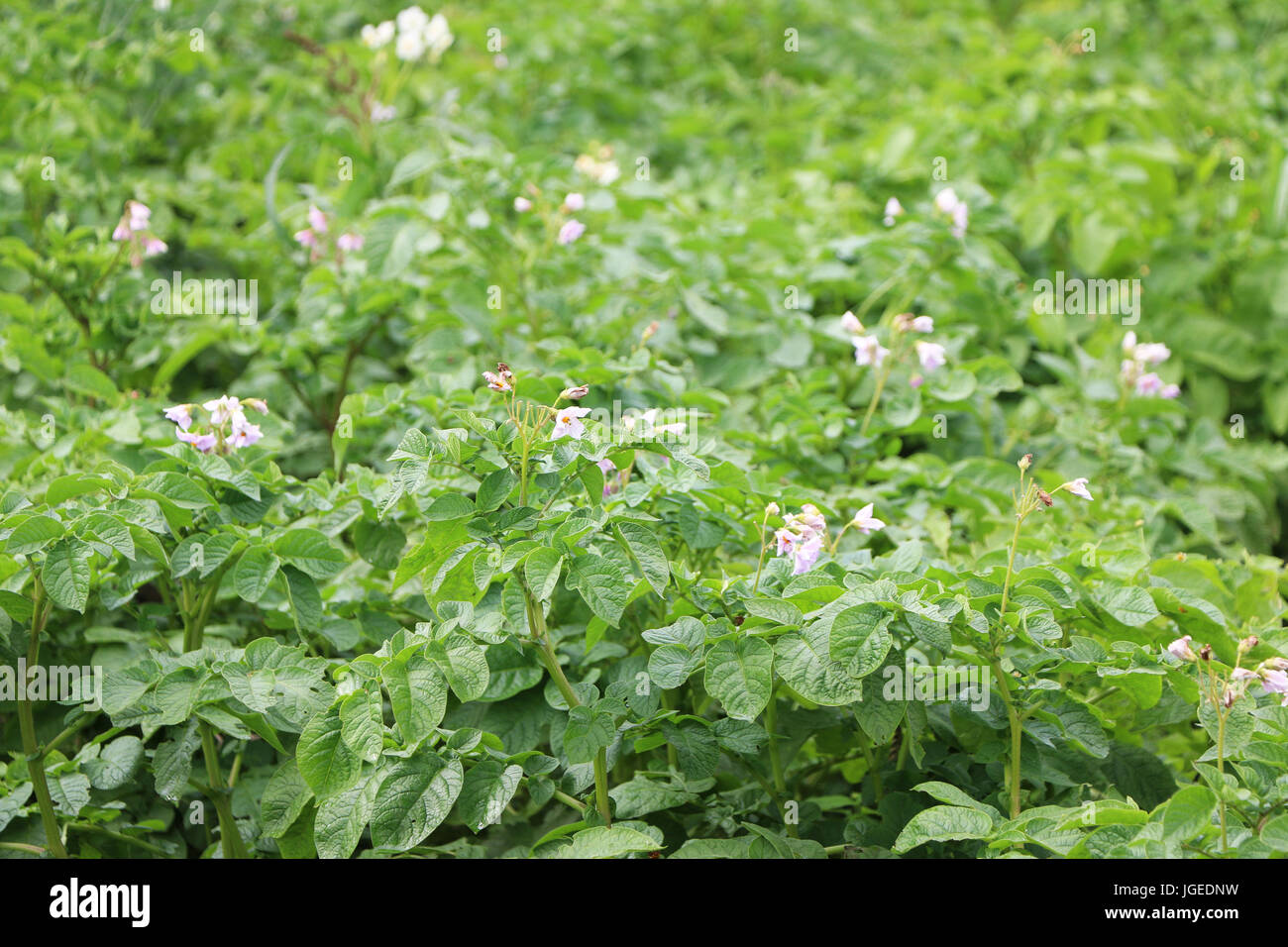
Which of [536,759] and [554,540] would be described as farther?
[536,759]

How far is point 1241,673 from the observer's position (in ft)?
4.93

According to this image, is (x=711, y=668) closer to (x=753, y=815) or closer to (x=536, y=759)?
(x=536, y=759)

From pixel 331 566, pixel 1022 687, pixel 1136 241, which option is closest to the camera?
pixel 1022 687

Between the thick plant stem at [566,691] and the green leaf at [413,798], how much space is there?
0.60 ft

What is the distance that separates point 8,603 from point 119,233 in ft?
4.34

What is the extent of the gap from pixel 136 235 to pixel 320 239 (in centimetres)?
48

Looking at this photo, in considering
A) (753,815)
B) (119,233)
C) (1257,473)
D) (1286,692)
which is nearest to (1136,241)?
(1257,473)

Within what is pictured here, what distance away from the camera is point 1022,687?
1.61 metres

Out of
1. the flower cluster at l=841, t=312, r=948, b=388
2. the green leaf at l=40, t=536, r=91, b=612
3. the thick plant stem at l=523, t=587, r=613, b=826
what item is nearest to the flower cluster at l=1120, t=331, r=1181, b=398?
the flower cluster at l=841, t=312, r=948, b=388

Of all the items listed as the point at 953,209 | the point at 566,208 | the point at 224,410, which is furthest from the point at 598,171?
the point at 224,410

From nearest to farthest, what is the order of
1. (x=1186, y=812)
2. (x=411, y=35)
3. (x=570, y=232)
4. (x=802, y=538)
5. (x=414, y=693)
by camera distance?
(x=1186, y=812), (x=414, y=693), (x=802, y=538), (x=570, y=232), (x=411, y=35)

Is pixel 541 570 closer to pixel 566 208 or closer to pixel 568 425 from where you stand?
pixel 568 425

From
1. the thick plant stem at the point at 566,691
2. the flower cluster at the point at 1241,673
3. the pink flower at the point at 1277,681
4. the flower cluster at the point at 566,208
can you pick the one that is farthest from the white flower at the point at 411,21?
the pink flower at the point at 1277,681

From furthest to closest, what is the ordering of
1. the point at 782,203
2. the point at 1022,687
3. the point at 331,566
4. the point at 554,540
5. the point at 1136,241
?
the point at 782,203 → the point at 1136,241 → the point at 331,566 → the point at 1022,687 → the point at 554,540
